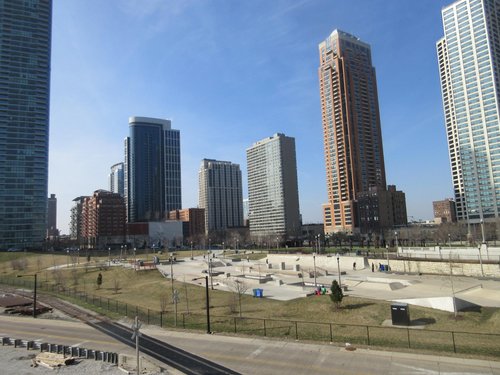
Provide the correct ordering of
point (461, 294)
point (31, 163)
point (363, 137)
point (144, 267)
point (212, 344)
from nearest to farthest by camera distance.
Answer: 1. point (212, 344)
2. point (461, 294)
3. point (144, 267)
4. point (31, 163)
5. point (363, 137)

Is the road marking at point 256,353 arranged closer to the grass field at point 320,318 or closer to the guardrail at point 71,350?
the grass field at point 320,318

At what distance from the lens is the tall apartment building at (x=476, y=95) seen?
556 feet

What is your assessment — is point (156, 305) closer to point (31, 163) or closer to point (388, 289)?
point (388, 289)

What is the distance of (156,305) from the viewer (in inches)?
1892

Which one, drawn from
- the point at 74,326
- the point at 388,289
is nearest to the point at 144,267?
the point at 74,326

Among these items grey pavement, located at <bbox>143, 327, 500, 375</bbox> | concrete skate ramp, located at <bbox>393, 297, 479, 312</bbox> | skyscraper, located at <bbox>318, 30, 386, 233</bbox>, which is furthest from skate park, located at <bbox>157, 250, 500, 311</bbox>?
skyscraper, located at <bbox>318, 30, 386, 233</bbox>

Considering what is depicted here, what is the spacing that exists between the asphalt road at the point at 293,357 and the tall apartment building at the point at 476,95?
558ft

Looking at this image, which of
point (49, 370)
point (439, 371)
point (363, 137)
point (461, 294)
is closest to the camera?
point (439, 371)

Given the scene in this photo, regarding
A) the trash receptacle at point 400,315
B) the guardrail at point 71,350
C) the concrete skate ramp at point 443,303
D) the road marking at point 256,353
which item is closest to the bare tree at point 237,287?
the concrete skate ramp at point 443,303

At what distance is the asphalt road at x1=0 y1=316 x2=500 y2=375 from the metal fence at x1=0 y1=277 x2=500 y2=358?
1985 mm

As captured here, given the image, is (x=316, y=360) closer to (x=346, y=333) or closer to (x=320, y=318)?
(x=346, y=333)

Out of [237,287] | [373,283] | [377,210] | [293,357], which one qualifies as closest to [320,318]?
[293,357]

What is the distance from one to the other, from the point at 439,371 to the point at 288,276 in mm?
47326

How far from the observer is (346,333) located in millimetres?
29688
